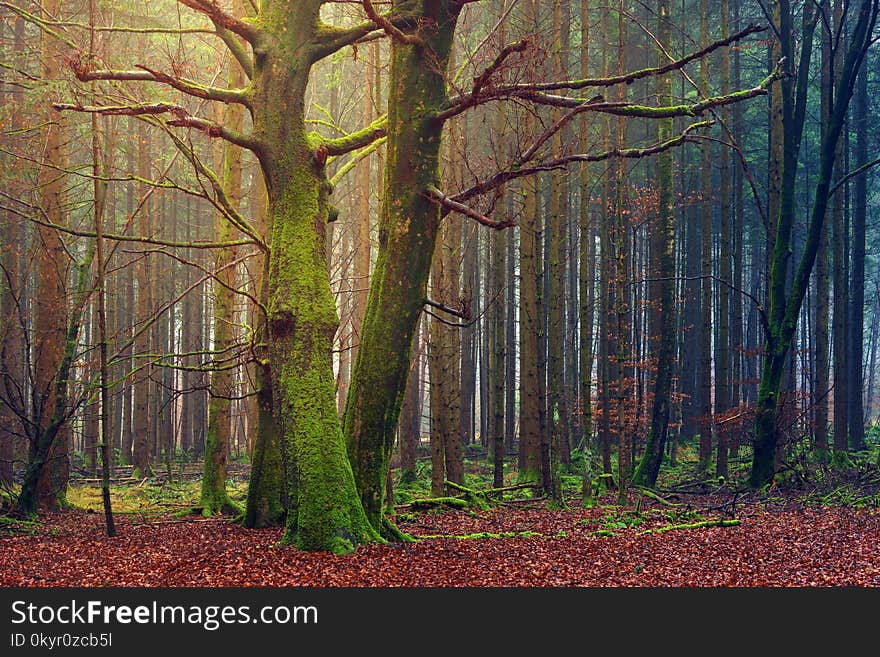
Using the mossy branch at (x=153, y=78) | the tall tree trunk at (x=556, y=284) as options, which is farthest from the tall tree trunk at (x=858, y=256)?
the mossy branch at (x=153, y=78)

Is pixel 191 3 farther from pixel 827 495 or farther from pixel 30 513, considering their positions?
pixel 827 495

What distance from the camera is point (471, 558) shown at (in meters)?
7.68

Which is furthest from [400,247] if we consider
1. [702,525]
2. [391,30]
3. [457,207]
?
[702,525]

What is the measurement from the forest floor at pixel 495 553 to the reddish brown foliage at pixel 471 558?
0.02 metres

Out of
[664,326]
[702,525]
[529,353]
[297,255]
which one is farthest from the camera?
[529,353]

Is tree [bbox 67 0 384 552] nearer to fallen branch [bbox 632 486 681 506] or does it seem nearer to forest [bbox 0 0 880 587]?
forest [bbox 0 0 880 587]

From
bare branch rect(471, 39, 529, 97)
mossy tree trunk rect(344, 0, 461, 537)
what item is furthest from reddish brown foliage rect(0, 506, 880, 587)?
bare branch rect(471, 39, 529, 97)

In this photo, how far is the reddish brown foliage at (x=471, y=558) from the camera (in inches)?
261

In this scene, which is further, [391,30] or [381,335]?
[381,335]

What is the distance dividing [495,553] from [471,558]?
45cm

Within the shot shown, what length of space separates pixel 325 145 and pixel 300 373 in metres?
2.64

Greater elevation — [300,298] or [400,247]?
[400,247]

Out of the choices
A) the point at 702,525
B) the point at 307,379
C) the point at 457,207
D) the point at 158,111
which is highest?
the point at 158,111

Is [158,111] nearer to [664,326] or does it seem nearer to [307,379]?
[307,379]
